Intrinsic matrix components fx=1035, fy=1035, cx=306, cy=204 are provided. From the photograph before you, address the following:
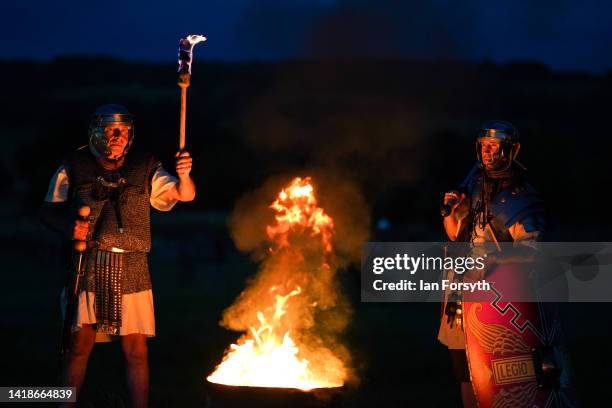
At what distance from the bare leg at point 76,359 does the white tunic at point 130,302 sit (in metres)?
0.06

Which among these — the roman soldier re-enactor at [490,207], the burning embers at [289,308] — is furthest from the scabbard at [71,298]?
the roman soldier re-enactor at [490,207]

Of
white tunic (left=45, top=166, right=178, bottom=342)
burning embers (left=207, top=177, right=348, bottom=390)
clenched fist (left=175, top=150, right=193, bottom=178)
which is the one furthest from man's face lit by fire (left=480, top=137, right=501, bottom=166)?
white tunic (left=45, top=166, right=178, bottom=342)

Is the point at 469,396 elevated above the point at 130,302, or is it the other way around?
the point at 130,302

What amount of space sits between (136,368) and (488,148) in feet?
9.04

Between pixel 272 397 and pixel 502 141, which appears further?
pixel 502 141

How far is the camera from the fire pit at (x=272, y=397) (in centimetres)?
607

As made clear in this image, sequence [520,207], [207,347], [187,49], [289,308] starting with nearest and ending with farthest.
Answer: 1. [520,207]
2. [187,49]
3. [289,308]
4. [207,347]

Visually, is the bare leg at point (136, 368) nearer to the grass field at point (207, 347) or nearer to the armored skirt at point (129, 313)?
the armored skirt at point (129, 313)

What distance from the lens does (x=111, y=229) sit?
22.7 ft

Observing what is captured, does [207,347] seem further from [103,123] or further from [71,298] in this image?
[103,123]

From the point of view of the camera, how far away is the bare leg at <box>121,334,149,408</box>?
684 centimetres

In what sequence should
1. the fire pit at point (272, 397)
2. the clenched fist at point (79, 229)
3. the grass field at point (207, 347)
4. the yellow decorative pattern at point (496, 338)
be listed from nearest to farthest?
the fire pit at point (272, 397)
the yellow decorative pattern at point (496, 338)
the clenched fist at point (79, 229)
the grass field at point (207, 347)

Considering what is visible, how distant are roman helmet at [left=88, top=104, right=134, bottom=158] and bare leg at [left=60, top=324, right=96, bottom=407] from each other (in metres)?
1.19

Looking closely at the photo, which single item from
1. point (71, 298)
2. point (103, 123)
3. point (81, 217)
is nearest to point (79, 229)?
point (81, 217)
